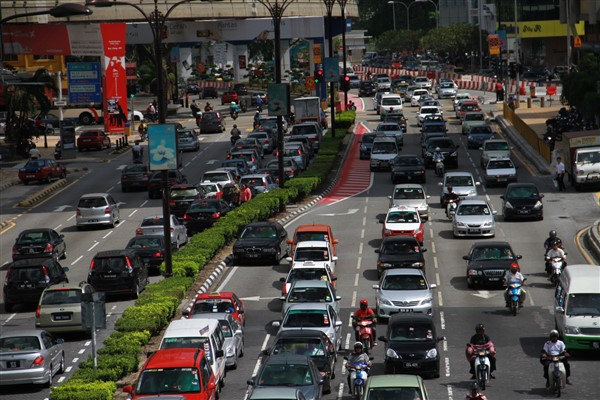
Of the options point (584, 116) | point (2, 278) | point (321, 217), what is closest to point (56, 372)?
point (2, 278)

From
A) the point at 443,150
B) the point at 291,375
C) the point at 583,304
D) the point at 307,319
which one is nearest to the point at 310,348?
the point at 307,319

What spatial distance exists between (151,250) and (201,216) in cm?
796

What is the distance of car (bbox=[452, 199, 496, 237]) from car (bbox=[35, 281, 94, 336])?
17799 mm

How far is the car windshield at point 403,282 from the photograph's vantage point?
36281 mm

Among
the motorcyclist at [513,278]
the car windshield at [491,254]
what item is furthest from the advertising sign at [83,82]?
the motorcyclist at [513,278]

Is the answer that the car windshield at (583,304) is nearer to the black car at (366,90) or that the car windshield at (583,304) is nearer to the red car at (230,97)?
the red car at (230,97)

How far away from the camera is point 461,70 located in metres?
160

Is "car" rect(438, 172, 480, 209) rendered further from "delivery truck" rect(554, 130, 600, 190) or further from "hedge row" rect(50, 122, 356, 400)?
"hedge row" rect(50, 122, 356, 400)

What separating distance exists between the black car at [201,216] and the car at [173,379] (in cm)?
2652


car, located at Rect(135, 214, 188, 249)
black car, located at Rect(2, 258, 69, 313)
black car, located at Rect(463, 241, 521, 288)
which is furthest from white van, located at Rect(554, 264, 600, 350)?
car, located at Rect(135, 214, 188, 249)

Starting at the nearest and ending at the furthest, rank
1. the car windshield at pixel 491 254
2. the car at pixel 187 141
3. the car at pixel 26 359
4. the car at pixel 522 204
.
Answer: the car at pixel 26 359
the car windshield at pixel 491 254
the car at pixel 522 204
the car at pixel 187 141

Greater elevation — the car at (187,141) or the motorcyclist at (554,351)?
the car at (187,141)

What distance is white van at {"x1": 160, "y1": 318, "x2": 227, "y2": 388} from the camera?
28.4m

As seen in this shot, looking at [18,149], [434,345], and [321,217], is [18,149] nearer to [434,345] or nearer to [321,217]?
[321,217]
